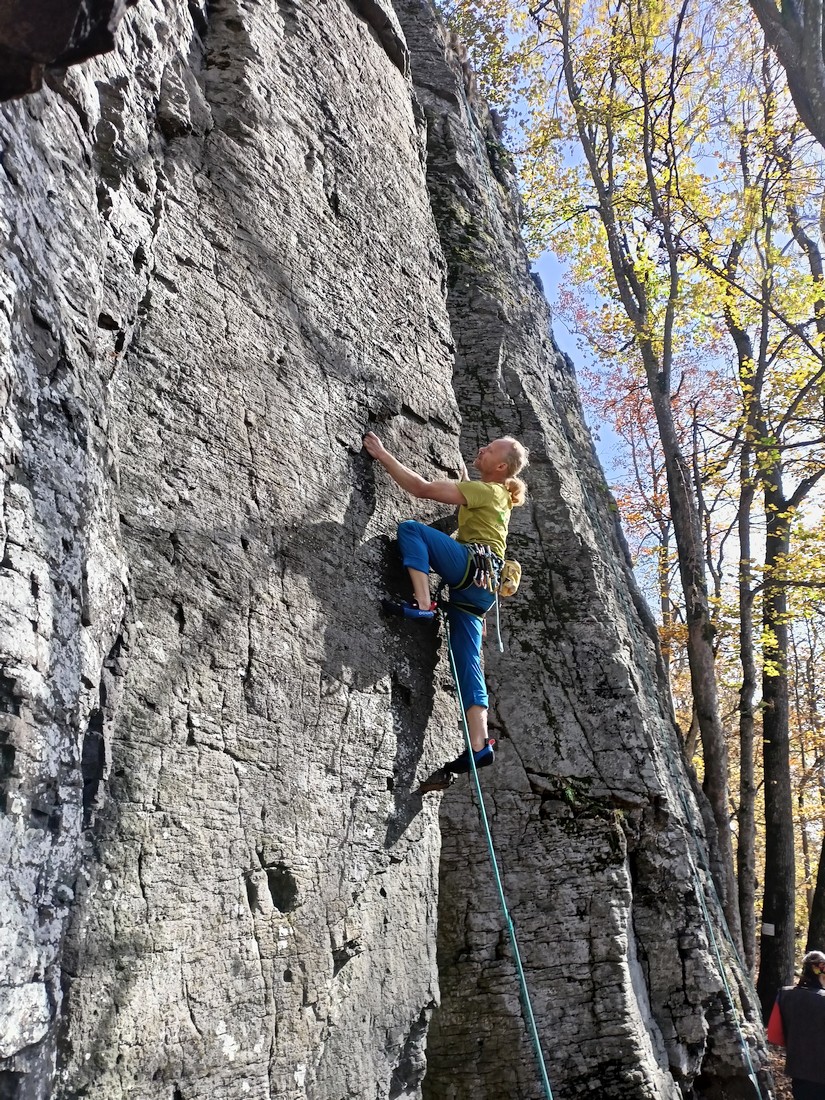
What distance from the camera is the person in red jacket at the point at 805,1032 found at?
5.86 metres

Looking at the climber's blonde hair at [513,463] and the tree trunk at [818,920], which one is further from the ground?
the climber's blonde hair at [513,463]

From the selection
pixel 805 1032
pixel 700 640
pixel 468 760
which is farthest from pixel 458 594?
pixel 700 640

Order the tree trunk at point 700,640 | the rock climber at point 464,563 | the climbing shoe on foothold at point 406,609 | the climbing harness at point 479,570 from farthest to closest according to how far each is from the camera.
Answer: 1. the tree trunk at point 700,640
2. the climbing harness at point 479,570
3. the rock climber at point 464,563
4. the climbing shoe on foothold at point 406,609

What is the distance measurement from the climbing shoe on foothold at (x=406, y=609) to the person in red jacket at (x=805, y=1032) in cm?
419

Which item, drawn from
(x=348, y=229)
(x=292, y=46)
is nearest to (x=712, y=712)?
(x=348, y=229)

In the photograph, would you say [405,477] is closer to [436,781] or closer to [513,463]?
[513,463]

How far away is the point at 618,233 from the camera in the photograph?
12.8 m

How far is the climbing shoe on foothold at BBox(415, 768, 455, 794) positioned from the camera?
4281 mm

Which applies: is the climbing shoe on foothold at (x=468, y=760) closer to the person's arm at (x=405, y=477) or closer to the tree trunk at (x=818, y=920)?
the person's arm at (x=405, y=477)

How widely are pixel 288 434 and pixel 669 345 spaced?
8920 millimetres

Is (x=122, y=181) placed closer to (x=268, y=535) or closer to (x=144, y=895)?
(x=268, y=535)

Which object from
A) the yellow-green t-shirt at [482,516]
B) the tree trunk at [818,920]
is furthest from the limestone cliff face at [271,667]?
the tree trunk at [818,920]

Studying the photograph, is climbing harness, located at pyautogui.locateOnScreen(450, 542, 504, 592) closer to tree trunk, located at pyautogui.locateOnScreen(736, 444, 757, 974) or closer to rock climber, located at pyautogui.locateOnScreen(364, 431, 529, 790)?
rock climber, located at pyautogui.locateOnScreen(364, 431, 529, 790)

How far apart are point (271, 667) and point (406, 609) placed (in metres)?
0.99
